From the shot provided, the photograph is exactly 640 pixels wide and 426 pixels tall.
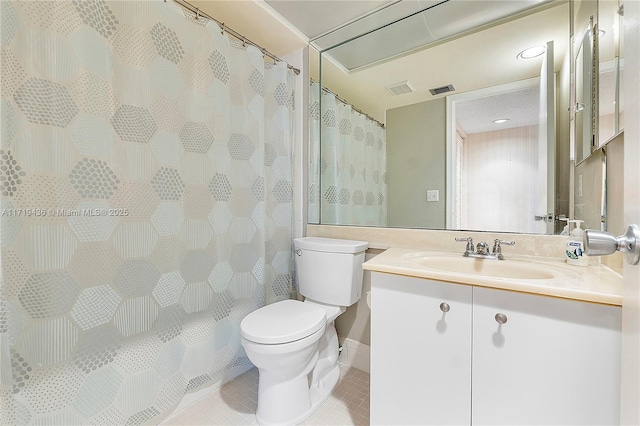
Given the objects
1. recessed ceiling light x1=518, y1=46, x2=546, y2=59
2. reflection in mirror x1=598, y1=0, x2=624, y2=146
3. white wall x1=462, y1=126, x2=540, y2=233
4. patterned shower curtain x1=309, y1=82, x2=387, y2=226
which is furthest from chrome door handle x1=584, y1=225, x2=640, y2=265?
patterned shower curtain x1=309, y1=82, x2=387, y2=226

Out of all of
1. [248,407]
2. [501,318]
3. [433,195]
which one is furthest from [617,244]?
[248,407]

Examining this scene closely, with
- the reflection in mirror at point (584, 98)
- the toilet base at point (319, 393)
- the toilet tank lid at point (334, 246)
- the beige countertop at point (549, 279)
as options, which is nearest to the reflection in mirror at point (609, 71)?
the reflection in mirror at point (584, 98)

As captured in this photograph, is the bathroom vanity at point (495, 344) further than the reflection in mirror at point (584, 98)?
No

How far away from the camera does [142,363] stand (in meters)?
1.14

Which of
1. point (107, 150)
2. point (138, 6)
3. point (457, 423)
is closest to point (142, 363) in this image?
point (107, 150)

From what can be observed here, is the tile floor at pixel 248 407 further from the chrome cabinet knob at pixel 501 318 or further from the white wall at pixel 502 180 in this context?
the white wall at pixel 502 180

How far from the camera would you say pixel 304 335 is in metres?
1.19

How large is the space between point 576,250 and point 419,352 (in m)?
0.70

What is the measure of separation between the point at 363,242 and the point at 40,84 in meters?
1.48

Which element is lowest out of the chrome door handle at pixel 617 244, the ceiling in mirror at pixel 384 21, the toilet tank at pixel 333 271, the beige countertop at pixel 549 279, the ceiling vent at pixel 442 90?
the toilet tank at pixel 333 271

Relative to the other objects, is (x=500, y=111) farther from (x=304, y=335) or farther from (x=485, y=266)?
(x=304, y=335)

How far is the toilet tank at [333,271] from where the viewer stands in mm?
1495

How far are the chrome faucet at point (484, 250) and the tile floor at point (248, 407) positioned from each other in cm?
91

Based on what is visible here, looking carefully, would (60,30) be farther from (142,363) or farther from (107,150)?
(142,363)
